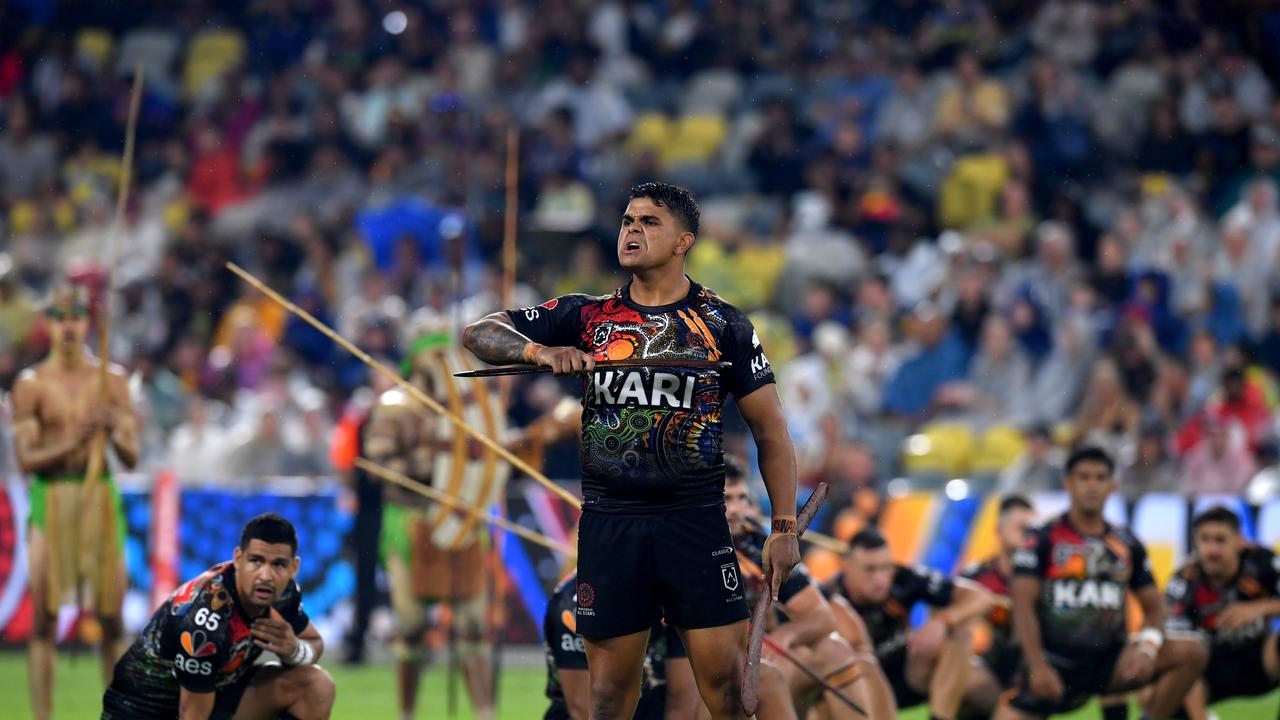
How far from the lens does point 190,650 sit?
8344 mm

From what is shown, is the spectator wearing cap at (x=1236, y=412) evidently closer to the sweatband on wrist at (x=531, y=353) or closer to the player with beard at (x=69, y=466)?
the player with beard at (x=69, y=466)

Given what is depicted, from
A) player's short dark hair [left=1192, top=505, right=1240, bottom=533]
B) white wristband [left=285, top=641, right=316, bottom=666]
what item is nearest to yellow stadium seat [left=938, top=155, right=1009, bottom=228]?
player's short dark hair [left=1192, top=505, right=1240, bottom=533]

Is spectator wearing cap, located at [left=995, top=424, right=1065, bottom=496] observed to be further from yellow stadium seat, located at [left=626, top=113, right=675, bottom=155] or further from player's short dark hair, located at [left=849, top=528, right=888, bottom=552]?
yellow stadium seat, located at [left=626, top=113, right=675, bottom=155]

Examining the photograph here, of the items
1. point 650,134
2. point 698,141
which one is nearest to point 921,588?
point 698,141

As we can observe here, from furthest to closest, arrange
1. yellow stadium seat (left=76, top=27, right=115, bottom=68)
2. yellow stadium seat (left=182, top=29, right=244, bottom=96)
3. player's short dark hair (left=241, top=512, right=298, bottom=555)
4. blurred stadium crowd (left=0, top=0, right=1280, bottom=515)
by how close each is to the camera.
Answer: yellow stadium seat (left=76, top=27, right=115, bottom=68)
yellow stadium seat (left=182, top=29, right=244, bottom=96)
blurred stadium crowd (left=0, top=0, right=1280, bottom=515)
player's short dark hair (left=241, top=512, right=298, bottom=555)

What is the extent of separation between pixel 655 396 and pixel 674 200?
0.77 metres

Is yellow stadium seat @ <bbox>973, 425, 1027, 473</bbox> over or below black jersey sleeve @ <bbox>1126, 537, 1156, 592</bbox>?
over

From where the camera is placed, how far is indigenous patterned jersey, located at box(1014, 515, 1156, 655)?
35.4ft

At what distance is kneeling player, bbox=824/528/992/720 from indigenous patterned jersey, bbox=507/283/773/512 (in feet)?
12.4

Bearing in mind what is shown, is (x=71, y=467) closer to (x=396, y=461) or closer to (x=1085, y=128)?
(x=396, y=461)

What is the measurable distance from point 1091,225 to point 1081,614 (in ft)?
28.8

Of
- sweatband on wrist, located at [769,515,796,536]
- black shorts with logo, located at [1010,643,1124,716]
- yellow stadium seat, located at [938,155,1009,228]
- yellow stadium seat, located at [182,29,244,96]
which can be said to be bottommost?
black shorts with logo, located at [1010,643,1124,716]

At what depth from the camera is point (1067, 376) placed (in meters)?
17.0

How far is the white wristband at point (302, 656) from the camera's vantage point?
8.74 meters
